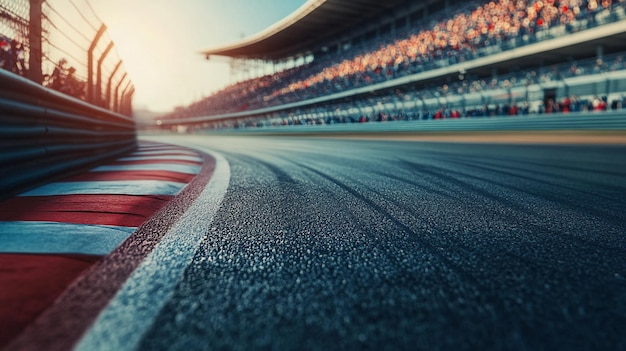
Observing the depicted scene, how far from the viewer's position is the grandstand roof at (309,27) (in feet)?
116

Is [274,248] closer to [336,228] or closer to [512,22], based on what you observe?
[336,228]

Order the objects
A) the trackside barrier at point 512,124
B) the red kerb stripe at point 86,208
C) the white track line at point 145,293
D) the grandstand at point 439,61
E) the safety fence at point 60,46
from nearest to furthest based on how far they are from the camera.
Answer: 1. the white track line at point 145,293
2. the red kerb stripe at point 86,208
3. the safety fence at point 60,46
4. the trackside barrier at point 512,124
5. the grandstand at point 439,61

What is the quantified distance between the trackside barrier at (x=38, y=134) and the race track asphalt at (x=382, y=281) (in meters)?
1.59

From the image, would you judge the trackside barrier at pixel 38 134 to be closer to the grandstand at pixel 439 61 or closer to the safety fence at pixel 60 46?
the safety fence at pixel 60 46

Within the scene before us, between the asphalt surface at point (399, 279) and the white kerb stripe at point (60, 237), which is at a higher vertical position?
the white kerb stripe at point (60, 237)

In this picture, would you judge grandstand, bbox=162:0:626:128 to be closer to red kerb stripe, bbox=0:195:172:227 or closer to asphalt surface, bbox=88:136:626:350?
asphalt surface, bbox=88:136:626:350

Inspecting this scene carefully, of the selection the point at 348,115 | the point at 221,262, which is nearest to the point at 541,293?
the point at 221,262

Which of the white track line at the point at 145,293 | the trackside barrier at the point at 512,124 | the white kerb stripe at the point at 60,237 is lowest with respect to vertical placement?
the white track line at the point at 145,293

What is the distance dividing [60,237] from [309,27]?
1735 inches

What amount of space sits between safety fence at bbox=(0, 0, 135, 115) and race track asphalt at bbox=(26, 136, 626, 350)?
8.01 ft

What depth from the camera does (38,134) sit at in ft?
10.2

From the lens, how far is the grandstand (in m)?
16.6

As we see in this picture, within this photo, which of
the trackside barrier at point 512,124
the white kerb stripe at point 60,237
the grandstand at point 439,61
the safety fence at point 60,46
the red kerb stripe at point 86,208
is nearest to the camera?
the white kerb stripe at point 60,237

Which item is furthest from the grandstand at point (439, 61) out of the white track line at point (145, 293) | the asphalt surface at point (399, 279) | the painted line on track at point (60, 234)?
the white track line at point (145, 293)
